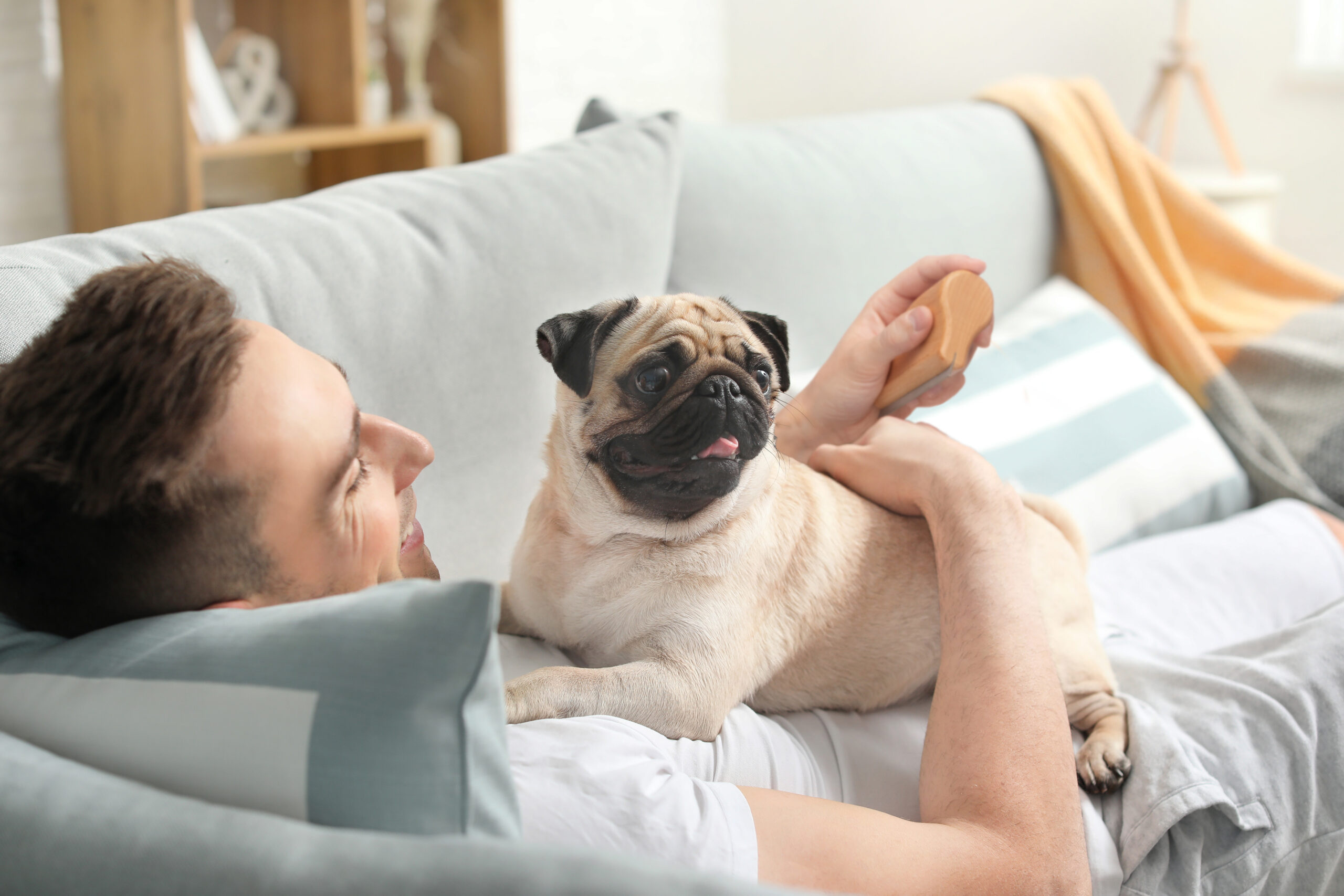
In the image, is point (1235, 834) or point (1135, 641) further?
point (1135, 641)

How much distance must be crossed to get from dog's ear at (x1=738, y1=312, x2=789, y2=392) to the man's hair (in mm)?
442

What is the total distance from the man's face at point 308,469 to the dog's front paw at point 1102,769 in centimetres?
68

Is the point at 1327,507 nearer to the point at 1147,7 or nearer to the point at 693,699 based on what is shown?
the point at 693,699

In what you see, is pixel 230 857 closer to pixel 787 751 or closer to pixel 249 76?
pixel 787 751

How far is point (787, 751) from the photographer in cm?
84

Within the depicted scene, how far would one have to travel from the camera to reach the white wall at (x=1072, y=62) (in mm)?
3426

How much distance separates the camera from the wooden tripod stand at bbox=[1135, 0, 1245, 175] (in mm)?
3232

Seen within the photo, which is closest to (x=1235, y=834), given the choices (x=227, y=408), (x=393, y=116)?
(x=227, y=408)

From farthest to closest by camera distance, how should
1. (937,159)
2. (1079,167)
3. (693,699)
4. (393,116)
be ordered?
(393,116)
(1079,167)
(937,159)
(693,699)

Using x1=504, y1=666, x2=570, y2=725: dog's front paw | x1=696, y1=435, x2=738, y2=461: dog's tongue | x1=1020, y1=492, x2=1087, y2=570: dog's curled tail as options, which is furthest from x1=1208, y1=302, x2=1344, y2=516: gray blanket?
x1=504, y1=666, x2=570, y2=725: dog's front paw

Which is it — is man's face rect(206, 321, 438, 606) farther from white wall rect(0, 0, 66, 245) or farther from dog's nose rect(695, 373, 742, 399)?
white wall rect(0, 0, 66, 245)

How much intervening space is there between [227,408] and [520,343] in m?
0.42

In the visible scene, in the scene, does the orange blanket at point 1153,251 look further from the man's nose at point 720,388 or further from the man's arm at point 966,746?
the man's nose at point 720,388

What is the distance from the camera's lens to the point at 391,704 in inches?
18.8
